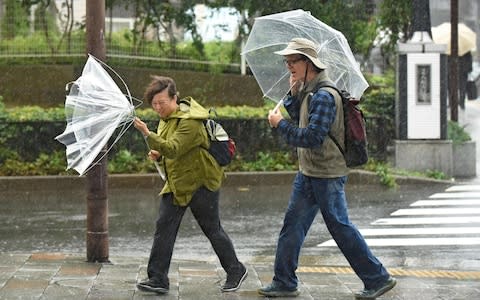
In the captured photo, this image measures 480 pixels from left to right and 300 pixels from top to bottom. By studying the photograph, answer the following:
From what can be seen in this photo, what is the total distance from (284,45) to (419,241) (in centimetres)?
415

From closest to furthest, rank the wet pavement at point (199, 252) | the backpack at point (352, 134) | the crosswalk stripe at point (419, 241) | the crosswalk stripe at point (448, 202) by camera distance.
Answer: the backpack at point (352, 134) → the wet pavement at point (199, 252) → the crosswalk stripe at point (419, 241) → the crosswalk stripe at point (448, 202)

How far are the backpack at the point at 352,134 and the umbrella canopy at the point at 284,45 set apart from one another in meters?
0.40

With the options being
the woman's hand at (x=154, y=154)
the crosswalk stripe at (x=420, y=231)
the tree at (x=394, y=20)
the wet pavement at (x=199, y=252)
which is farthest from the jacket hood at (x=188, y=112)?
the tree at (x=394, y=20)

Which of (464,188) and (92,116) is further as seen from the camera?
(464,188)

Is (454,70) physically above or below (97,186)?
above

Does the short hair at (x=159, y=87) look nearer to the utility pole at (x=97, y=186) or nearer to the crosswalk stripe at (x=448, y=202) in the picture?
the utility pole at (x=97, y=186)

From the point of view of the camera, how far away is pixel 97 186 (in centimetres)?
938

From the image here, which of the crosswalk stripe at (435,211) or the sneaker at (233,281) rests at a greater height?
the sneaker at (233,281)

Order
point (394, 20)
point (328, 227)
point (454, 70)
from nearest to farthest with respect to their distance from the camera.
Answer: point (328, 227) → point (454, 70) → point (394, 20)

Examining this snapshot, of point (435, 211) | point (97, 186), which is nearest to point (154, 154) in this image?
point (97, 186)

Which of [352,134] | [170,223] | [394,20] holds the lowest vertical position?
[170,223]

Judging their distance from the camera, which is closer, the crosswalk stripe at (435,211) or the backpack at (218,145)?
the backpack at (218,145)

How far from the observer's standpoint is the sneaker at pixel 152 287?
8.03 m

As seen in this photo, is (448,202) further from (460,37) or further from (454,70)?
(460,37)
